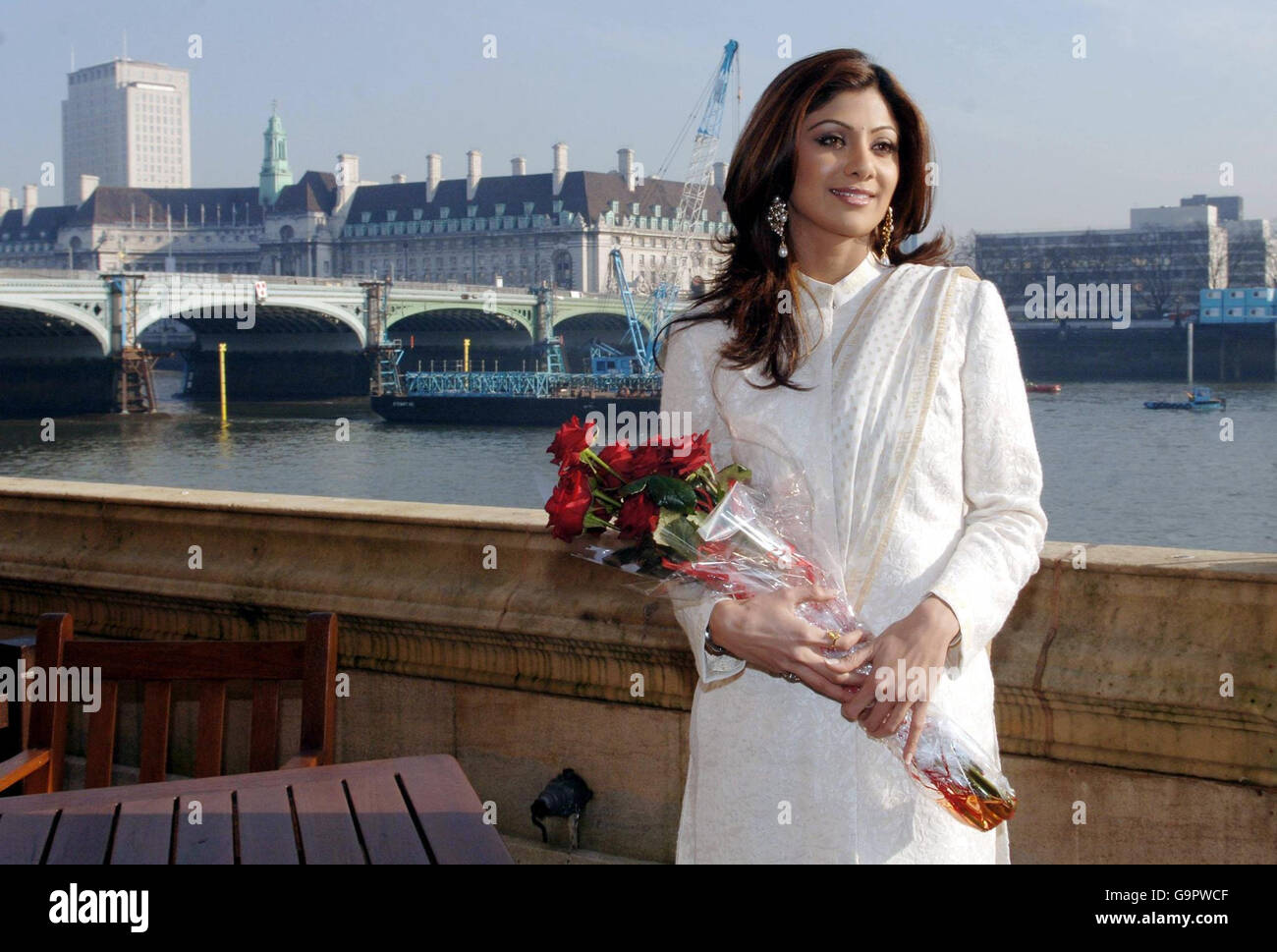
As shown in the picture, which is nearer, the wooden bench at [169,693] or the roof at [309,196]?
the wooden bench at [169,693]

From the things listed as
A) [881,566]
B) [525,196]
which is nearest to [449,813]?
[881,566]

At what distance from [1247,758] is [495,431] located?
3750cm

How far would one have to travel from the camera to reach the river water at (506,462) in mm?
22469

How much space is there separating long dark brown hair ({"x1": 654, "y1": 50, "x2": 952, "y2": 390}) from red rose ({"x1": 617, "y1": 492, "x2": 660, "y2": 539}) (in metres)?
0.23

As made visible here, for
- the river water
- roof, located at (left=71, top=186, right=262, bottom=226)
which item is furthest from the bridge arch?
roof, located at (left=71, top=186, right=262, bottom=226)

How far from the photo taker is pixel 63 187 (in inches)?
4621

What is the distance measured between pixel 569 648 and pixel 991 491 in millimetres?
1077

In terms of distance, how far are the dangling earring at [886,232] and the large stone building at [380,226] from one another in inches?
3024

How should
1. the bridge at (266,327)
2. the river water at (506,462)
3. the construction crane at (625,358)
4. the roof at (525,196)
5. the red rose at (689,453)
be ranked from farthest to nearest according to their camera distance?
the roof at (525,196)
the construction crane at (625,358)
the bridge at (266,327)
the river water at (506,462)
the red rose at (689,453)

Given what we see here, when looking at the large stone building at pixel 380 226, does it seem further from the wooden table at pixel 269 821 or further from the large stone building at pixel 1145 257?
the wooden table at pixel 269 821

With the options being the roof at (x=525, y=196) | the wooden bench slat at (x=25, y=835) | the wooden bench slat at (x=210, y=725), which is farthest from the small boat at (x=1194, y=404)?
the roof at (x=525, y=196)

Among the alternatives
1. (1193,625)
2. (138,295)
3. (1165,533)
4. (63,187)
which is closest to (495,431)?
(138,295)

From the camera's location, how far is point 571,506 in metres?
1.73

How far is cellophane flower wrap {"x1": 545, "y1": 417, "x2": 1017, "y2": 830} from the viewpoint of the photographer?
5.11 ft
